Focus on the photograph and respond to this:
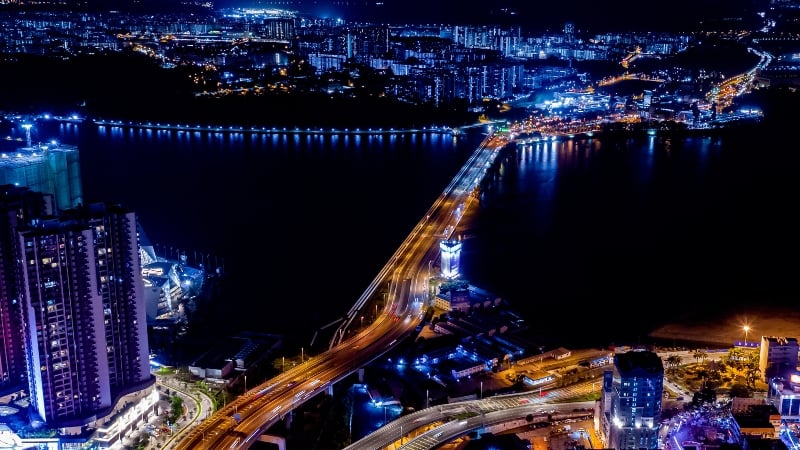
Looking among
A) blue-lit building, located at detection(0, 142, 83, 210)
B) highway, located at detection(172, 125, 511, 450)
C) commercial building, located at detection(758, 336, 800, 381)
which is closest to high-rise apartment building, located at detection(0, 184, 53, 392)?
highway, located at detection(172, 125, 511, 450)

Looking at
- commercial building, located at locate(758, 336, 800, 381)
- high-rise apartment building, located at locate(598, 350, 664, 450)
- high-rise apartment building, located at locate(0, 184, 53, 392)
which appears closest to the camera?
high-rise apartment building, located at locate(598, 350, 664, 450)

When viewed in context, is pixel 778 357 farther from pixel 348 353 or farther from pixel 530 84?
pixel 530 84

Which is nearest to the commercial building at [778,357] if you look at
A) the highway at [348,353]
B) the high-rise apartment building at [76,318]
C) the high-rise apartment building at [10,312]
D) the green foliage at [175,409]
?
the highway at [348,353]

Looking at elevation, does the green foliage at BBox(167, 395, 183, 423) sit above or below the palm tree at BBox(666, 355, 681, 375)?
below

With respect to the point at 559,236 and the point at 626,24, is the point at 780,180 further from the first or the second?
the point at 626,24

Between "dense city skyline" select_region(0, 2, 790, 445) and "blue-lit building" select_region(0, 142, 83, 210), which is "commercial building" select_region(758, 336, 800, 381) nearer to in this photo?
"dense city skyline" select_region(0, 2, 790, 445)

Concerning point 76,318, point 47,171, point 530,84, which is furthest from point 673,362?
point 530,84

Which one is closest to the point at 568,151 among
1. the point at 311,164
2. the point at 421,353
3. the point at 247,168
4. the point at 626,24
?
the point at 311,164
